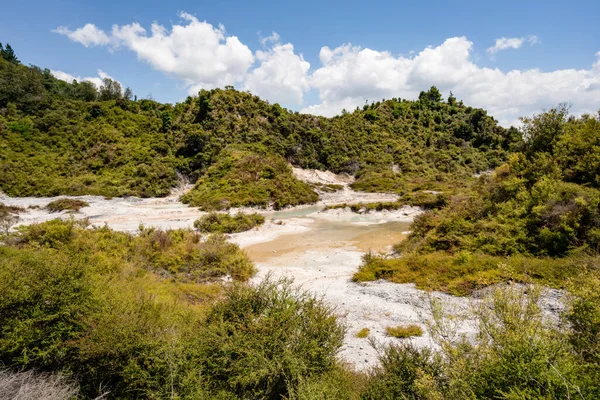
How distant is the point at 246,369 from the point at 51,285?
200 inches

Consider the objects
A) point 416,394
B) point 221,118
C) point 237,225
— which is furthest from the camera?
point 221,118

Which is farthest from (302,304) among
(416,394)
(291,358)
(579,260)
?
(579,260)

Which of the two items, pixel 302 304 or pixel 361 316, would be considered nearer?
pixel 302 304

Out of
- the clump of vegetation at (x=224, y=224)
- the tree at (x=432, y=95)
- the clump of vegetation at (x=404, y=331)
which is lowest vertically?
the clump of vegetation at (x=404, y=331)

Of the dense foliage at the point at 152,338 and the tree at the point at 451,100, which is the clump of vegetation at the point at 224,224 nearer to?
the dense foliage at the point at 152,338

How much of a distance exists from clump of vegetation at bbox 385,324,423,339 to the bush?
3.16 m

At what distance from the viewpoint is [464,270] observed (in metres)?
13.9

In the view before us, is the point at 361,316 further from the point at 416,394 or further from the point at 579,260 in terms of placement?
the point at 579,260

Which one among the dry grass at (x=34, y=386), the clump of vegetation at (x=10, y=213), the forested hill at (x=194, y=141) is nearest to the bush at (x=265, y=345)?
the dry grass at (x=34, y=386)

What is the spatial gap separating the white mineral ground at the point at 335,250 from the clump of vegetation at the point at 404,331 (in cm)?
21

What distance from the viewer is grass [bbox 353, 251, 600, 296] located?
11930 mm

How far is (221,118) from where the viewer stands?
6544 cm

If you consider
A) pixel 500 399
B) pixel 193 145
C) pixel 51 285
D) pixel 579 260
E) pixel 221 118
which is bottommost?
pixel 579 260

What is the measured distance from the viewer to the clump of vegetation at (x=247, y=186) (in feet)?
141
